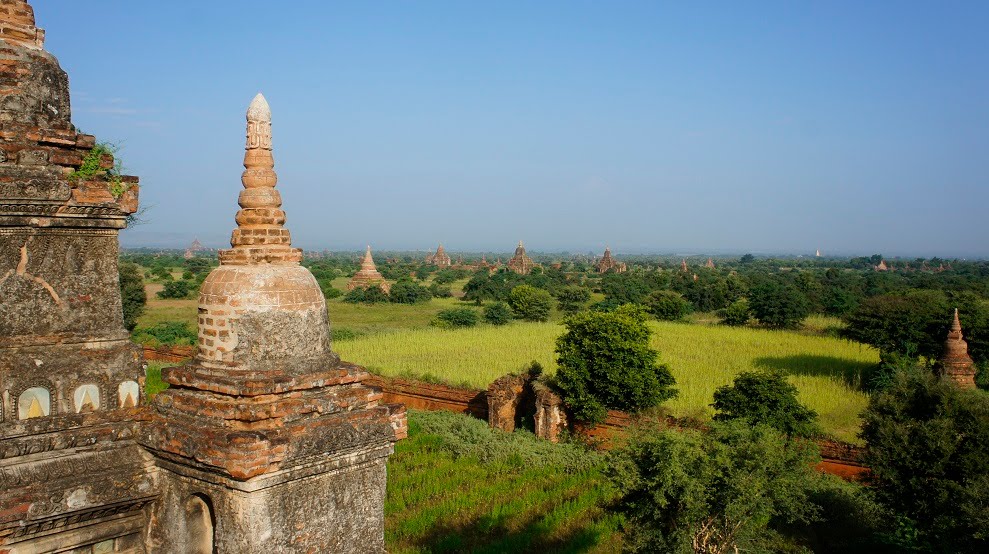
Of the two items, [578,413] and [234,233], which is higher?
[234,233]

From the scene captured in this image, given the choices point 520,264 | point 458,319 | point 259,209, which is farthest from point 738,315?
point 520,264

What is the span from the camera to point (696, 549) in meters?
7.97

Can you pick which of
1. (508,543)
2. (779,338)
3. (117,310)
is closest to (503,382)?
(508,543)

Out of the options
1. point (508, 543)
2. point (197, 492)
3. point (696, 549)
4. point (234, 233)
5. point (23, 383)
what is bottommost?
point (508, 543)

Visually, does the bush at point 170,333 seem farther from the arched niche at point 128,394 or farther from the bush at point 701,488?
the arched niche at point 128,394

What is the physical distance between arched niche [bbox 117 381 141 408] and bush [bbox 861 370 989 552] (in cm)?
839

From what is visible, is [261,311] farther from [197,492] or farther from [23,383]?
[23,383]

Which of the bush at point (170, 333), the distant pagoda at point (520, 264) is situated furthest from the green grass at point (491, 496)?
the distant pagoda at point (520, 264)

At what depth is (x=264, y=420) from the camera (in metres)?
3.63

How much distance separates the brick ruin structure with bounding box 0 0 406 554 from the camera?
3.60 meters

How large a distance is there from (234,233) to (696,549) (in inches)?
243

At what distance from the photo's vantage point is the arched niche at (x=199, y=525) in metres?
3.85

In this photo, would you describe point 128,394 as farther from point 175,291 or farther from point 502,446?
point 175,291

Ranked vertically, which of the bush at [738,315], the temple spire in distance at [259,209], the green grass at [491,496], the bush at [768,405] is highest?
the temple spire in distance at [259,209]
